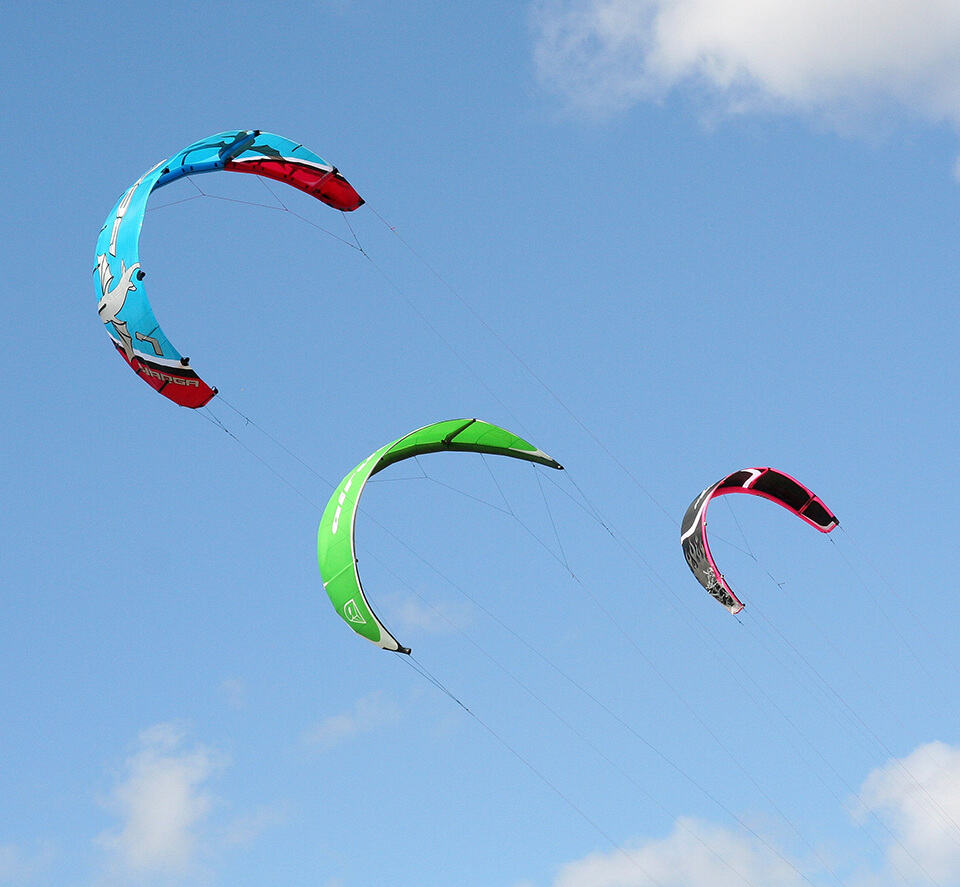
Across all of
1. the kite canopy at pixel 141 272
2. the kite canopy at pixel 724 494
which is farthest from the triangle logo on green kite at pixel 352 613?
the kite canopy at pixel 724 494

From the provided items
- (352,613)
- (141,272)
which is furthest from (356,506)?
(141,272)

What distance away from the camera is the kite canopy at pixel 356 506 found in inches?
1347

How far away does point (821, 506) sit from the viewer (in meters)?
44.8

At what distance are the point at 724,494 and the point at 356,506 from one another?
1259cm

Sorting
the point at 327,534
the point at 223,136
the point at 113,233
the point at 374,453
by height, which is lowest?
the point at 327,534

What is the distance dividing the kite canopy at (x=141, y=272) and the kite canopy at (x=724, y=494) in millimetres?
14074

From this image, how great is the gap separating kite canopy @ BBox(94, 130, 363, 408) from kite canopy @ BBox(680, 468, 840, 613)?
46.2 feet

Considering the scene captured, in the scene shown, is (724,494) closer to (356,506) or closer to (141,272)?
(356,506)

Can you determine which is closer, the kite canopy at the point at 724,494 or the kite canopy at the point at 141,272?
the kite canopy at the point at 141,272

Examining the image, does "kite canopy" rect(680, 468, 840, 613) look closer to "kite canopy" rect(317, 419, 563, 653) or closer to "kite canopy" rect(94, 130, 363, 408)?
"kite canopy" rect(317, 419, 563, 653)

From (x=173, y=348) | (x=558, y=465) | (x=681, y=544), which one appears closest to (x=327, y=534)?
(x=173, y=348)

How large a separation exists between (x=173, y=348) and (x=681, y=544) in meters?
15.5

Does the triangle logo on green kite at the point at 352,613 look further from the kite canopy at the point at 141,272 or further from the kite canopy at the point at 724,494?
the kite canopy at the point at 724,494

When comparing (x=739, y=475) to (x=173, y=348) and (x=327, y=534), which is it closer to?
(x=327, y=534)
